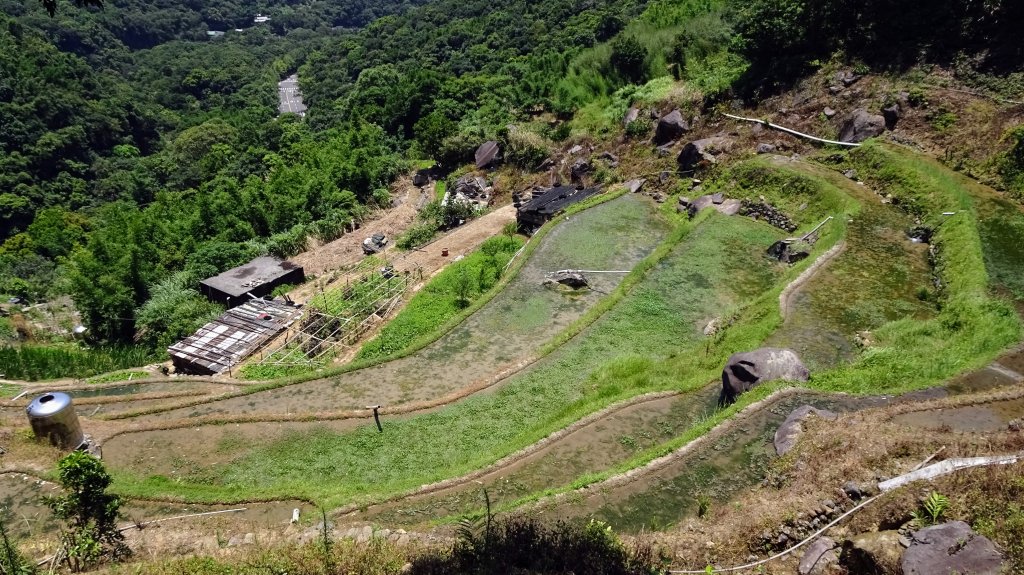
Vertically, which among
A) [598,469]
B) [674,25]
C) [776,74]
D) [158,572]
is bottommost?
[598,469]

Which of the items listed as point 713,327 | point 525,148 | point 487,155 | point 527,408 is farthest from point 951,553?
point 487,155

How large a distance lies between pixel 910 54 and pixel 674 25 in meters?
21.3

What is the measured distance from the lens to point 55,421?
1507 cm

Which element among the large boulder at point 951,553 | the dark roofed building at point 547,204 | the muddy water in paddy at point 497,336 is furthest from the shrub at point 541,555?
the dark roofed building at point 547,204

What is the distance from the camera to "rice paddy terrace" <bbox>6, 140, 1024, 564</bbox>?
522 inches

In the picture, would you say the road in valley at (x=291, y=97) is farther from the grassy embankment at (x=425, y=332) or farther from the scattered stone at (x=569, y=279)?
the scattered stone at (x=569, y=279)

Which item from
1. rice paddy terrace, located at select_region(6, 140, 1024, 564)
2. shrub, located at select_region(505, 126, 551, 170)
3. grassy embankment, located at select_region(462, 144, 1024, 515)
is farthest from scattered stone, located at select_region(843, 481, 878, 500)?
shrub, located at select_region(505, 126, 551, 170)

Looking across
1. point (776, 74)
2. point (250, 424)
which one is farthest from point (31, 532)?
point (776, 74)

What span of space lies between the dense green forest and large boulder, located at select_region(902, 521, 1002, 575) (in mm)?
20424

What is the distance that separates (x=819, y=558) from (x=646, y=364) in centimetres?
884

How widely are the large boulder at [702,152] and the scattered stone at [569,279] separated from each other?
1172 centimetres

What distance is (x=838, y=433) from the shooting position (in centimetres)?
1190

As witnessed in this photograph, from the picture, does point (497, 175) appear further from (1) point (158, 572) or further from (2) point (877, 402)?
(1) point (158, 572)

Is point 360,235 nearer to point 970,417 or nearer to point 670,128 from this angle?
point 670,128
